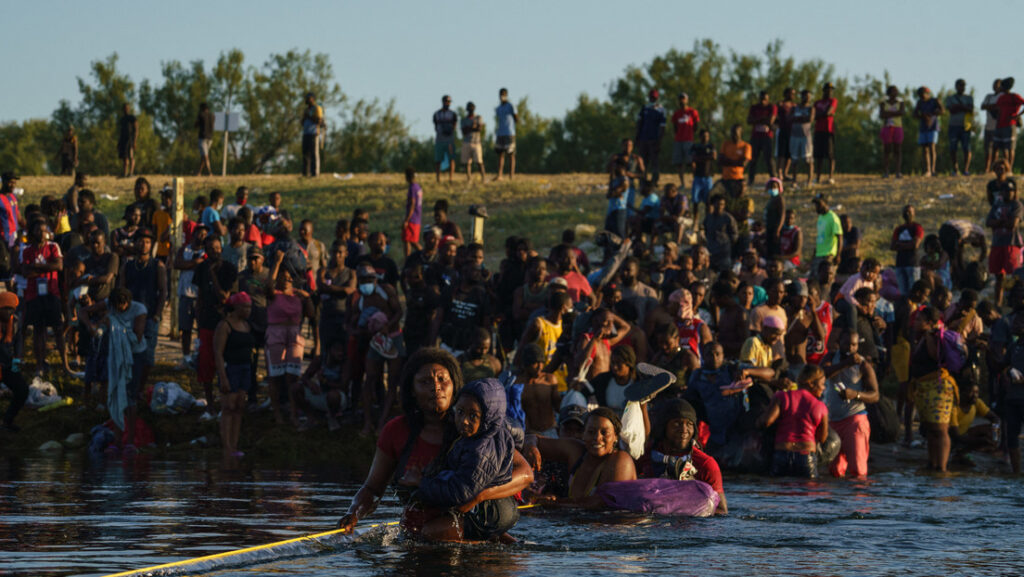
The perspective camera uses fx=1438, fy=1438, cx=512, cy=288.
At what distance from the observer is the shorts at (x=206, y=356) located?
16266mm

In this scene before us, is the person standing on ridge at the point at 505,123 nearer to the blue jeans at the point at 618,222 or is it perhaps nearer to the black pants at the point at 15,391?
the blue jeans at the point at 618,222

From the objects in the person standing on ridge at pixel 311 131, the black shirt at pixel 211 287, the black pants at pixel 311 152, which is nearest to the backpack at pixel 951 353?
the black shirt at pixel 211 287

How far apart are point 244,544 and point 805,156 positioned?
71.6 ft

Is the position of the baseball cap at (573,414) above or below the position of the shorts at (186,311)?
below

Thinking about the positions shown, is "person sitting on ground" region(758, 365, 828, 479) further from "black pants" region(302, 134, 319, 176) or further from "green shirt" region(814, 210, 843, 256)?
"black pants" region(302, 134, 319, 176)

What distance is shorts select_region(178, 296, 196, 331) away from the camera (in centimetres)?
1812

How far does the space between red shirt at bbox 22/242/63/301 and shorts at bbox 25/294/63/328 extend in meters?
0.06

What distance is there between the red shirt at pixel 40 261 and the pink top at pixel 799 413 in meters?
8.92

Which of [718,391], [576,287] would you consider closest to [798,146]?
[576,287]

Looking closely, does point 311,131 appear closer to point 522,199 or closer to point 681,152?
point 522,199

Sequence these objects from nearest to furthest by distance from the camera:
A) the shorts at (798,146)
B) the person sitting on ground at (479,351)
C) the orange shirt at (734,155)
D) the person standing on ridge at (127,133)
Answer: the person sitting on ground at (479,351)
the orange shirt at (734,155)
the shorts at (798,146)
the person standing on ridge at (127,133)

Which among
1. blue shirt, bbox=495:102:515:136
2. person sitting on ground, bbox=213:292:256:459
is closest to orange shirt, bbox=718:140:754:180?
blue shirt, bbox=495:102:515:136

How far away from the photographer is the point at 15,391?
16.5 meters

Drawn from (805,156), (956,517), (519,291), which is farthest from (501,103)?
(956,517)
